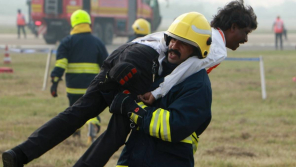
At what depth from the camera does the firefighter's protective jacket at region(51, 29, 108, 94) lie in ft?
23.7

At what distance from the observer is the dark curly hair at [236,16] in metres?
4.14

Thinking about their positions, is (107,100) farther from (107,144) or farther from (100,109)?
(107,144)

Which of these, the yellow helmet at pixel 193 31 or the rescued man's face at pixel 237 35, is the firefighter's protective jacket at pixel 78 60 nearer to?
the rescued man's face at pixel 237 35

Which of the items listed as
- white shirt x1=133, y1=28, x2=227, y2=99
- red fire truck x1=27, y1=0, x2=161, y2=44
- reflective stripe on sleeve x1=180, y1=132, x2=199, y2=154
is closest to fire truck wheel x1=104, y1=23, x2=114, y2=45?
red fire truck x1=27, y1=0, x2=161, y2=44

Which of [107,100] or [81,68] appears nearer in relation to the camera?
[107,100]

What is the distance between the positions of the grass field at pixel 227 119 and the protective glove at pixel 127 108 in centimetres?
292

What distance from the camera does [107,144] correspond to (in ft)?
11.8

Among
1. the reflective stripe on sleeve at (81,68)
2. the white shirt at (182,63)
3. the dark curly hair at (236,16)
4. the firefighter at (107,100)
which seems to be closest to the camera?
the white shirt at (182,63)

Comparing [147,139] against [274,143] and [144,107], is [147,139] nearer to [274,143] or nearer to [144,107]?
[144,107]

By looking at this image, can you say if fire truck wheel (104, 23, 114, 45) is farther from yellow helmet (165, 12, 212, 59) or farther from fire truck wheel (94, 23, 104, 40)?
yellow helmet (165, 12, 212, 59)

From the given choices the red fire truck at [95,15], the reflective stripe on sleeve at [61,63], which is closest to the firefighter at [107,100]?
the reflective stripe on sleeve at [61,63]

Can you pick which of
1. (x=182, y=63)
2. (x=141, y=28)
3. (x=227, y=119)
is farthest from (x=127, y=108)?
(x=141, y=28)

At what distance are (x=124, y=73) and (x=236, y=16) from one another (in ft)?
3.92

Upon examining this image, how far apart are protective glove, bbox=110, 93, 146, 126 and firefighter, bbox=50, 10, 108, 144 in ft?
12.6
